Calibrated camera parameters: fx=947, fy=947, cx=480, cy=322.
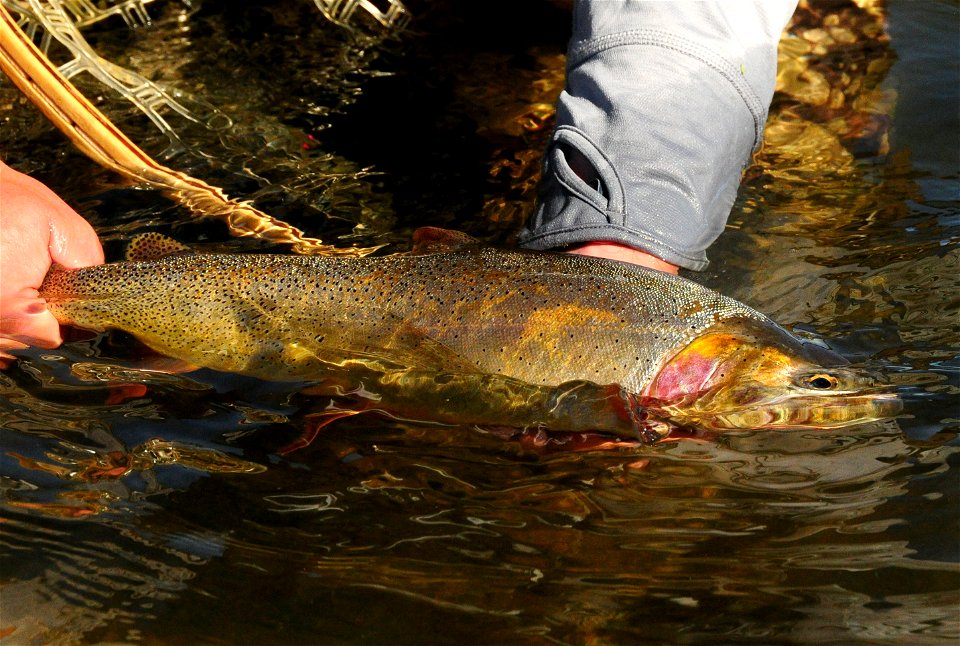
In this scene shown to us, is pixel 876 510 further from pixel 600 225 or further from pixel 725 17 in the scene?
pixel 725 17

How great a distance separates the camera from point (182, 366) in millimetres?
3252

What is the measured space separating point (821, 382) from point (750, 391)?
0.74 ft

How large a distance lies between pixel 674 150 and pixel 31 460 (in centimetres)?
253

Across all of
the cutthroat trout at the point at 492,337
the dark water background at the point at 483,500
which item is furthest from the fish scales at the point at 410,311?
the dark water background at the point at 483,500

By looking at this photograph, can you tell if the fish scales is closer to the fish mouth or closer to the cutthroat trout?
the cutthroat trout

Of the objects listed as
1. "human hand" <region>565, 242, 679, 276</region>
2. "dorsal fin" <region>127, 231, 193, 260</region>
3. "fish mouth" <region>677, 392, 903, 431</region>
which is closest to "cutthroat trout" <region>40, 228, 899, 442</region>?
"fish mouth" <region>677, 392, 903, 431</region>

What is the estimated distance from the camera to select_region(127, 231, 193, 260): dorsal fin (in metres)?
3.45

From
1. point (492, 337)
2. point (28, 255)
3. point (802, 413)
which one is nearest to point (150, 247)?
point (28, 255)

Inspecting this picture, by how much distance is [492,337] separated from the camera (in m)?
3.04

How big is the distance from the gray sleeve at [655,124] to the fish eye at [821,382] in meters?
0.80

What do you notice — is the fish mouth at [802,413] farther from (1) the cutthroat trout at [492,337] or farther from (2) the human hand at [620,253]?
(2) the human hand at [620,253]

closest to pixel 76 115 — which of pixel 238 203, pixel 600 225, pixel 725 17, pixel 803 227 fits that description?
pixel 238 203

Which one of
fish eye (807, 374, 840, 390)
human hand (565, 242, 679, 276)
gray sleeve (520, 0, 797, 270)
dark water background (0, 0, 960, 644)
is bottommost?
dark water background (0, 0, 960, 644)

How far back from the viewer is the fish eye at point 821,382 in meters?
2.97
